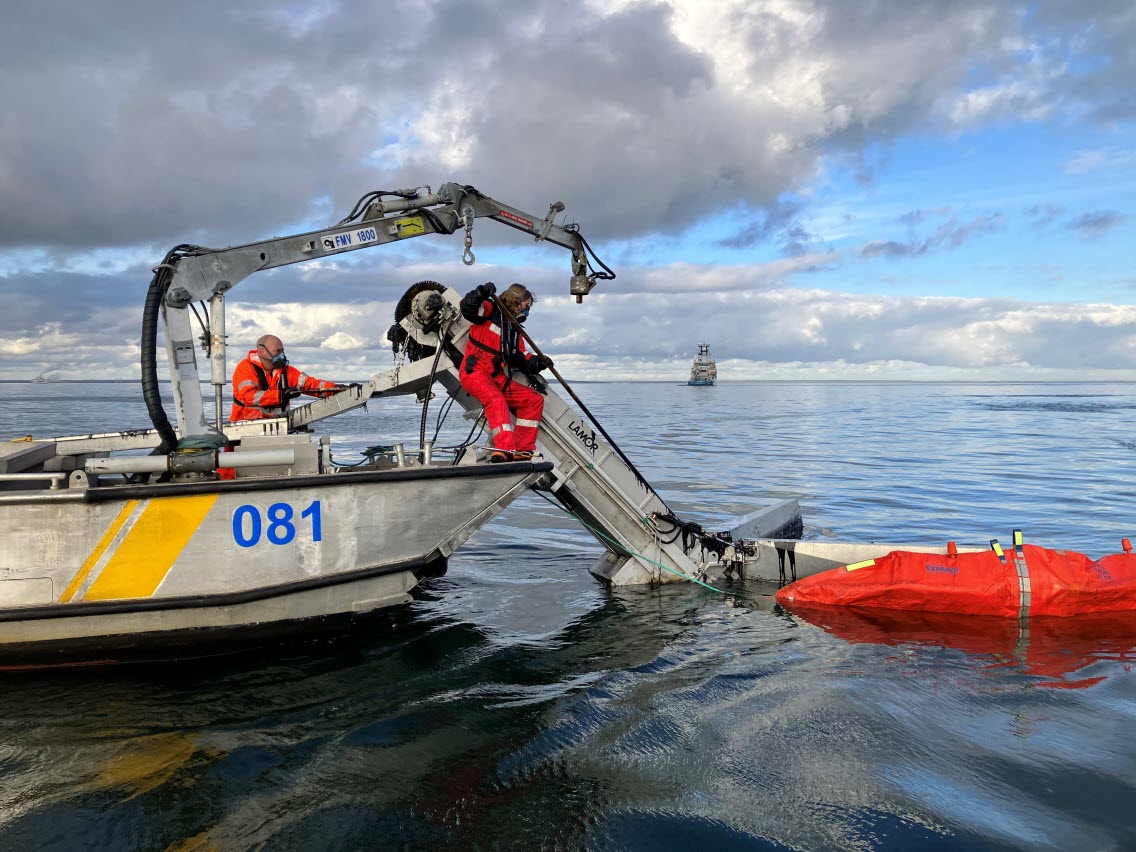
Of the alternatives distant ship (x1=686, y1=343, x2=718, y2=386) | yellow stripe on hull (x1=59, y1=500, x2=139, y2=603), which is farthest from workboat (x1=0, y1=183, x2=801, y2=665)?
distant ship (x1=686, y1=343, x2=718, y2=386)

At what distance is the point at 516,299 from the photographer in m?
6.08

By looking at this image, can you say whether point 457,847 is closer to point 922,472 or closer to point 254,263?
point 254,263

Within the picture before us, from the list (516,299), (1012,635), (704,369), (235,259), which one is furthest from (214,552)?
(704,369)

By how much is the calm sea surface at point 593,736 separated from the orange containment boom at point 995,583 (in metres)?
0.22

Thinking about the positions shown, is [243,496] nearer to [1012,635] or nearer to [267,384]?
[267,384]

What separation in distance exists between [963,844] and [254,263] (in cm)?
527

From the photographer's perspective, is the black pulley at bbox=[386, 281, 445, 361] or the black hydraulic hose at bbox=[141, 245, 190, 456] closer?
the black hydraulic hose at bbox=[141, 245, 190, 456]

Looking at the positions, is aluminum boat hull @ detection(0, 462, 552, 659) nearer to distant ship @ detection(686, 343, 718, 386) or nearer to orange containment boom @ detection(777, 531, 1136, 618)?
orange containment boom @ detection(777, 531, 1136, 618)

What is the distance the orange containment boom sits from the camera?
5.91 metres

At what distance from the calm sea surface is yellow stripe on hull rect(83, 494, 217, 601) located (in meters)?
0.59

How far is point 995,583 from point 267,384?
613 centimetres

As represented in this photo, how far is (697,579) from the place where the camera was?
692 centimetres

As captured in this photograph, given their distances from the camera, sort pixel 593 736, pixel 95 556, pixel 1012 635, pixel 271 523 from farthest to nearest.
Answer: pixel 1012 635 → pixel 271 523 → pixel 95 556 → pixel 593 736

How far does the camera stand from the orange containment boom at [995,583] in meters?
5.91
